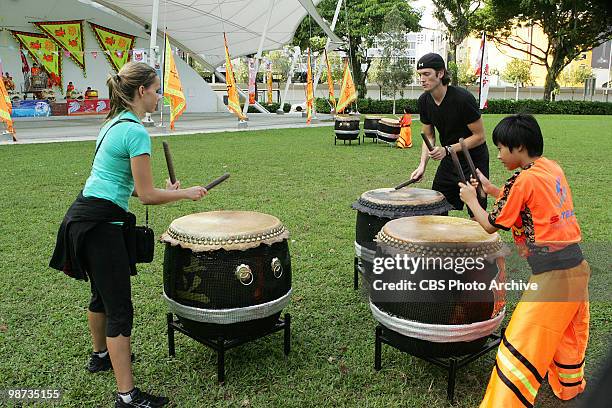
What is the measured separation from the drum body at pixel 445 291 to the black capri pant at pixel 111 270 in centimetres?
139

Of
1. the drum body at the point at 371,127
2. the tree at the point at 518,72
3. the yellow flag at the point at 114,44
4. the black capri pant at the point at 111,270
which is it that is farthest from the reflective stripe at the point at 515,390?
the tree at the point at 518,72

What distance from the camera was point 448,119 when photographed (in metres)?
4.14

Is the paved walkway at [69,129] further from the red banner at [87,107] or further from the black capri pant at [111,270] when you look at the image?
the black capri pant at [111,270]

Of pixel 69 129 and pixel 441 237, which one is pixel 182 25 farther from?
pixel 441 237

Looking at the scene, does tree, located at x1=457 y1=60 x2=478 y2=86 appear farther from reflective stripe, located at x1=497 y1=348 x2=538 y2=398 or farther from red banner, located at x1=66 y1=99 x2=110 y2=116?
reflective stripe, located at x1=497 y1=348 x2=538 y2=398

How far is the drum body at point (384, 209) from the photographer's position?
3674mm

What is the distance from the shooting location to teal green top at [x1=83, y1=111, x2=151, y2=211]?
2.61 meters

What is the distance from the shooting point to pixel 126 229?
9.31 ft

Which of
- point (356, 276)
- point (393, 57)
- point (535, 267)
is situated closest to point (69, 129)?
point (356, 276)

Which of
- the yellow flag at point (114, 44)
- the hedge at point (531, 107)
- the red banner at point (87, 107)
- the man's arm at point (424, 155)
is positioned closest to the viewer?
the man's arm at point (424, 155)

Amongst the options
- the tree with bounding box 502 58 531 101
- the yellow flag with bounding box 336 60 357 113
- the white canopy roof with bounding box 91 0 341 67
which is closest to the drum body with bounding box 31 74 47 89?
the white canopy roof with bounding box 91 0 341 67

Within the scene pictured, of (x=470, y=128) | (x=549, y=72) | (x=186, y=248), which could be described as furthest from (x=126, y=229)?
(x=549, y=72)

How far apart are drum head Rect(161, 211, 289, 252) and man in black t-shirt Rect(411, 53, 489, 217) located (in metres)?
1.46

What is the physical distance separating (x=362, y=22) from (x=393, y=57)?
558 centimetres
